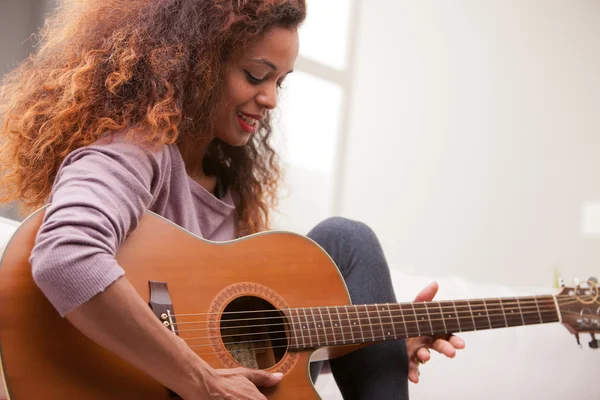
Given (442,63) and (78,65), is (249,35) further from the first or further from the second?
(442,63)

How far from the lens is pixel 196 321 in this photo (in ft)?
3.15

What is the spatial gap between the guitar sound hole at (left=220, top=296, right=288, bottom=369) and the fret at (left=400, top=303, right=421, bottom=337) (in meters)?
0.24

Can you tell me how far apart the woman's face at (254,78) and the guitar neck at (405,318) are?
41cm

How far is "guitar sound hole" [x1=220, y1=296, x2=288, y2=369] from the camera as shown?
1.05m

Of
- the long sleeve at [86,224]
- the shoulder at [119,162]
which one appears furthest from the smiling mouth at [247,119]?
the long sleeve at [86,224]

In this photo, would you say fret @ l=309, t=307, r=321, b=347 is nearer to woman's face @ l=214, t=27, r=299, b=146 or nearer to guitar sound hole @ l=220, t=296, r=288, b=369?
guitar sound hole @ l=220, t=296, r=288, b=369

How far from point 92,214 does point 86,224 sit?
0.02 meters

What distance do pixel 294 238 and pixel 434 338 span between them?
0.35 meters

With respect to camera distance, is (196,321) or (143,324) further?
(196,321)

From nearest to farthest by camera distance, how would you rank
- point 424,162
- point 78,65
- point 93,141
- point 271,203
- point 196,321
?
point 196,321, point 93,141, point 78,65, point 271,203, point 424,162

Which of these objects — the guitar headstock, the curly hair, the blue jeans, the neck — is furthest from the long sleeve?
the guitar headstock

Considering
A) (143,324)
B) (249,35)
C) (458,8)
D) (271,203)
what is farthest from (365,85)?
(143,324)

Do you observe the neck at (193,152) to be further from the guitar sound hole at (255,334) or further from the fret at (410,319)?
the fret at (410,319)

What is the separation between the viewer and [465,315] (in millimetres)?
1229
